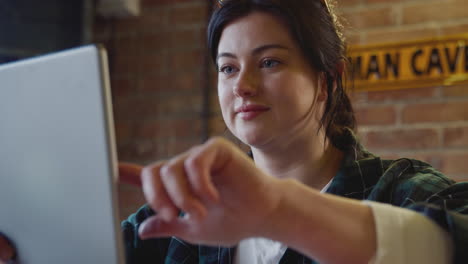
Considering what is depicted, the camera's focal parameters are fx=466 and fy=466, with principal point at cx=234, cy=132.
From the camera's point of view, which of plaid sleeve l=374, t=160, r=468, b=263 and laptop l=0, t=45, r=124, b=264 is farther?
plaid sleeve l=374, t=160, r=468, b=263

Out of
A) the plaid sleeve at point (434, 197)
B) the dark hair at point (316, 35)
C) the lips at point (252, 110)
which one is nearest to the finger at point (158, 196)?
the plaid sleeve at point (434, 197)

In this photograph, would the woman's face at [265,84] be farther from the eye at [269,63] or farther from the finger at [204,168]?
the finger at [204,168]

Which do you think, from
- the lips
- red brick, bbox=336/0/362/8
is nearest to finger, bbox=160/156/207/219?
the lips

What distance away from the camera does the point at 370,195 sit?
84cm

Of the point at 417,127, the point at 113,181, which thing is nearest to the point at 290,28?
the point at 113,181

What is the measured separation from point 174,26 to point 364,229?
4.53ft

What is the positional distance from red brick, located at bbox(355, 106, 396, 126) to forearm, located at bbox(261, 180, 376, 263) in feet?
3.17

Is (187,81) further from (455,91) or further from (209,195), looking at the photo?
(209,195)

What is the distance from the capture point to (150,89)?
5.91ft

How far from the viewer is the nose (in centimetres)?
89

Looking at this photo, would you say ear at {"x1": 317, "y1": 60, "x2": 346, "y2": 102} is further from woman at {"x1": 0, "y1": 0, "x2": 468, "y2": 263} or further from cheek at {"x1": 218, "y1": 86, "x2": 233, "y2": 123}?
cheek at {"x1": 218, "y1": 86, "x2": 233, "y2": 123}

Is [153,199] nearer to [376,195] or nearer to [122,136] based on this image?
[376,195]

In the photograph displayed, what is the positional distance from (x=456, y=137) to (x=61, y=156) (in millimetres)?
1249

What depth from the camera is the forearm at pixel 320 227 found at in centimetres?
54
